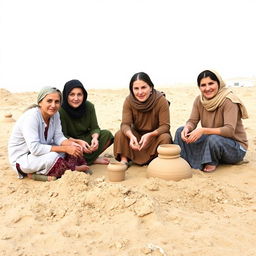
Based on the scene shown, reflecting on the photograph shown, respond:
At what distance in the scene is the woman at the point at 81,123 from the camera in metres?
4.59

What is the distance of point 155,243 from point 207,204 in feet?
3.28

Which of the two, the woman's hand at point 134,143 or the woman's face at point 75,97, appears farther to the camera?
the woman's face at point 75,97

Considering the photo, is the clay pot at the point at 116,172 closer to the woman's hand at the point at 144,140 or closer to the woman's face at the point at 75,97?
the woman's hand at the point at 144,140

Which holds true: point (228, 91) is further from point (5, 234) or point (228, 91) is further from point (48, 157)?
point (5, 234)

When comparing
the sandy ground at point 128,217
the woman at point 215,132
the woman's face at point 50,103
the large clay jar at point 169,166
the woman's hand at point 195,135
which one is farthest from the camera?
the woman at point 215,132

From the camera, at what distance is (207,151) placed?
4.40 meters

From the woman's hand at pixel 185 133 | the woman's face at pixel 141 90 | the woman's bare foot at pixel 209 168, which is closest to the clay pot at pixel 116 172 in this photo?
the woman's hand at pixel 185 133

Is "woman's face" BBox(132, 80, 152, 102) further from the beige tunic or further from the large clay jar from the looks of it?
the large clay jar

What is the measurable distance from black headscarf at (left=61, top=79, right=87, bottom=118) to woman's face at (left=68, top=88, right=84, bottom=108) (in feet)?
0.14

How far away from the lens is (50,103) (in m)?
4.02

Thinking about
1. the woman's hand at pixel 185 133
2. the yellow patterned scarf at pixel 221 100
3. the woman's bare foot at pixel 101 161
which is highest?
the yellow patterned scarf at pixel 221 100

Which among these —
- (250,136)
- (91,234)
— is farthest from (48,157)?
(250,136)

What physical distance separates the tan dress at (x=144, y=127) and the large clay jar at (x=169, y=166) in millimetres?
611

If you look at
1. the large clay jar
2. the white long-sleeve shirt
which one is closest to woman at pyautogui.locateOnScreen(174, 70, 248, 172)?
the large clay jar
